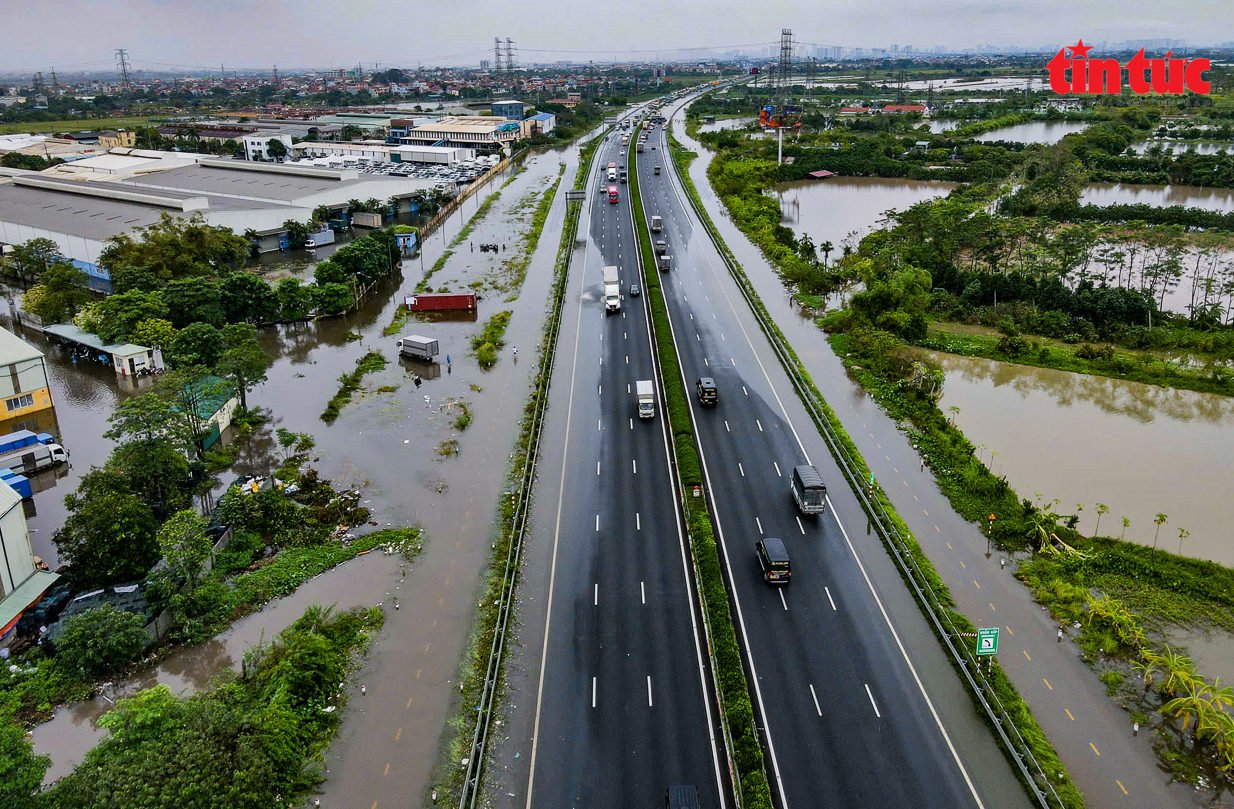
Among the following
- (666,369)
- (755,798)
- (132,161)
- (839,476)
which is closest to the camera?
(755,798)

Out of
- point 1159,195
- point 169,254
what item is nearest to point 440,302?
point 169,254

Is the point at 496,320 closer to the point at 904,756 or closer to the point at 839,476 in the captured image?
the point at 839,476

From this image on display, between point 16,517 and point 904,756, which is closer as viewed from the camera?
point 904,756

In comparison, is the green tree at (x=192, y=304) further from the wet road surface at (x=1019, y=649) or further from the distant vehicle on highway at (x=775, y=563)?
the distant vehicle on highway at (x=775, y=563)

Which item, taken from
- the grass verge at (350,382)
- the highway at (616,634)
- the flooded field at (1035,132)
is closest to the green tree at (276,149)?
the grass verge at (350,382)

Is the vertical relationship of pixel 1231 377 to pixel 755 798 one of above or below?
above

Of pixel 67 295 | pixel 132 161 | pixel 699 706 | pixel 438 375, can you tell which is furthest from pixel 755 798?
pixel 132 161

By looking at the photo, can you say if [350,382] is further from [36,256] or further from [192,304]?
[36,256]
